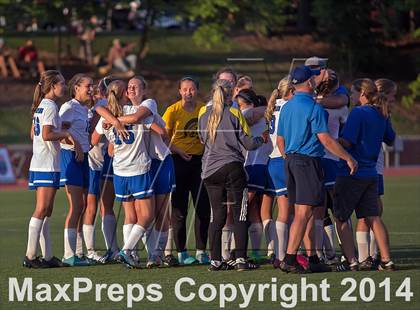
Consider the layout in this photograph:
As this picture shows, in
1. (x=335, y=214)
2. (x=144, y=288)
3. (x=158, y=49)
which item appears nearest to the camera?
(x=144, y=288)

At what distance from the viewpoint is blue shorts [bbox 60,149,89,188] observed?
43.6 feet

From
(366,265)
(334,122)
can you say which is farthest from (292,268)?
(334,122)

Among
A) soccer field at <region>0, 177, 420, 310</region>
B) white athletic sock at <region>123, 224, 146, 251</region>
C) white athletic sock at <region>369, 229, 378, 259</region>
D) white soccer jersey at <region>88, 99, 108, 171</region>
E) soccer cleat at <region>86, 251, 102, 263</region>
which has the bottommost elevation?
soccer field at <region>0, 177, 420, 310</region>

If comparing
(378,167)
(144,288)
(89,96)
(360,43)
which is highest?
(360,43)

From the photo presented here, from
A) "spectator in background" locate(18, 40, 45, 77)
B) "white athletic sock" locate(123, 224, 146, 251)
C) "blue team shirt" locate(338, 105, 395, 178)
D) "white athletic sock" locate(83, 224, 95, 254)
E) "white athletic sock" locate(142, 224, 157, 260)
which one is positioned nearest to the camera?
"blue team shirt" locate(338, 105, 395, 178)

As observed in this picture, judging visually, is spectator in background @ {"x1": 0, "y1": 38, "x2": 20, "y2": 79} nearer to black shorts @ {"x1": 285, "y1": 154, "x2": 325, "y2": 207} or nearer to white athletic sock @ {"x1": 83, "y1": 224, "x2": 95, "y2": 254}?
white athletic sock @ {"x1": 83, "y1": 224, "x2": 95, "y2": 254}

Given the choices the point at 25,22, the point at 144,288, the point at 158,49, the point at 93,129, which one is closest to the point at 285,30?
the point at 158,49

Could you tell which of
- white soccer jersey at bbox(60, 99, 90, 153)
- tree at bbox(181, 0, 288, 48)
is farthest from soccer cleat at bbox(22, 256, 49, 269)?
tree at bbox(181, 0, 288, 48)

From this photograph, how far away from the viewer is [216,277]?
11.9 meters

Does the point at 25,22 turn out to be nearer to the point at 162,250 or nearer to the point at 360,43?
the point at 360,43

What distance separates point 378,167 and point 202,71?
1157 inches

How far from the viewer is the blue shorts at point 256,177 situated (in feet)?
43.6

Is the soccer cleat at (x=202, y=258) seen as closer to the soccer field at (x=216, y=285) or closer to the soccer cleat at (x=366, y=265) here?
the soccer field at (x=216, y=285)

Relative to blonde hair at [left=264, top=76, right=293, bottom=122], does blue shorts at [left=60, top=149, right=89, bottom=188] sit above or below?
below
